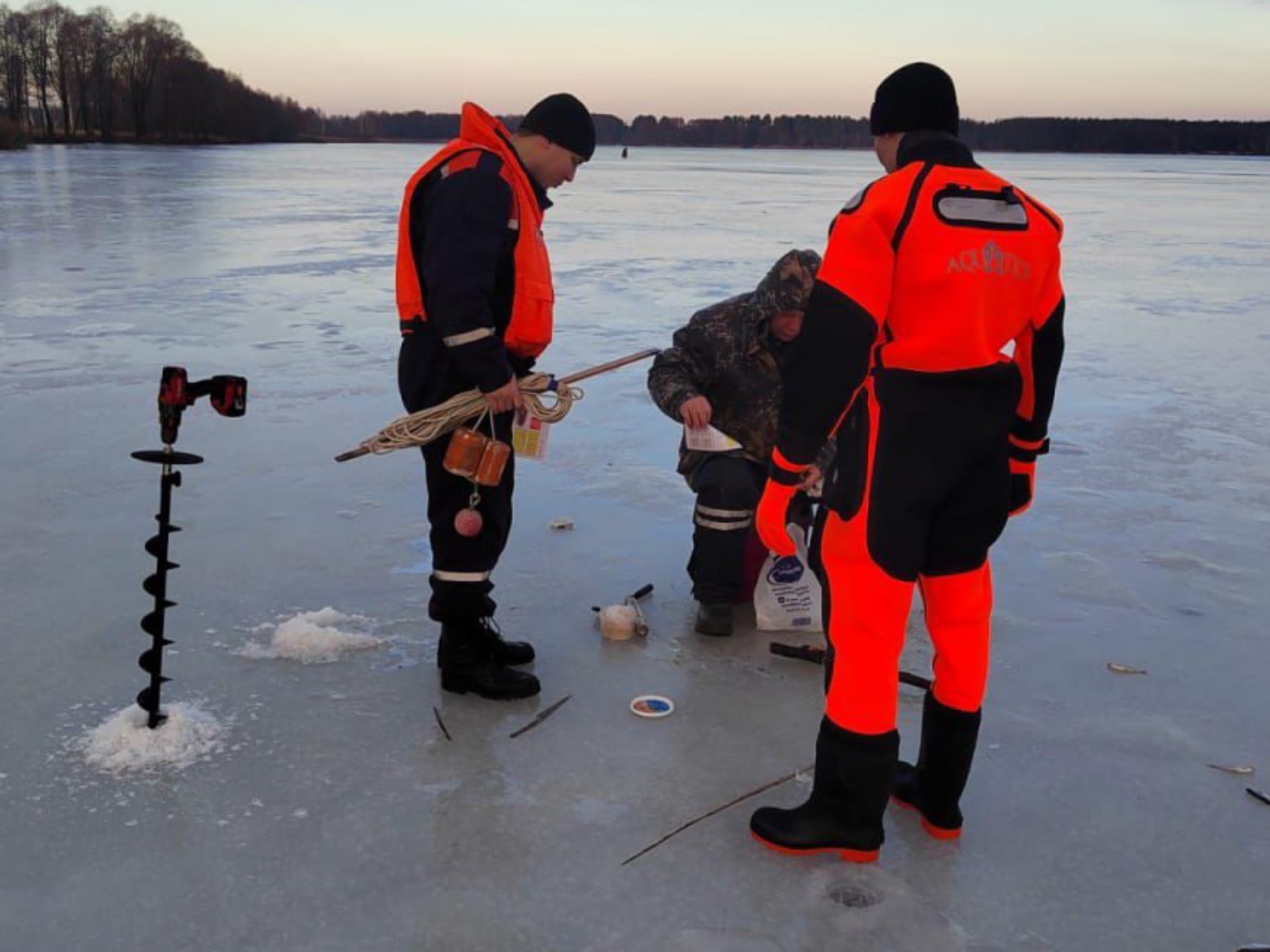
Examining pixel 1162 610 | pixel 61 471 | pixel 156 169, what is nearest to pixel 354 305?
pixel 61 471

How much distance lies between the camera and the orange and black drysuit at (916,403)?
95.1 inches

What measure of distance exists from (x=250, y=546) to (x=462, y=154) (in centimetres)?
203

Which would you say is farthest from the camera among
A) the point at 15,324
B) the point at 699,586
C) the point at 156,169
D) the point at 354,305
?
the point at 156,169

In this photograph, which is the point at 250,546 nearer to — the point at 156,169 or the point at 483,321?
the point at 483,321

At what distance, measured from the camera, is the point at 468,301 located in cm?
302

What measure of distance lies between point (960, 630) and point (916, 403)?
55 centimetres

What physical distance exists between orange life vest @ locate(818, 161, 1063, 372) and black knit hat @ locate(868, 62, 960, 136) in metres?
0.15

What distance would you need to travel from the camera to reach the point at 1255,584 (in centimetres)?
436

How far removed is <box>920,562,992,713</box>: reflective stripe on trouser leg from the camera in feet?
8.61

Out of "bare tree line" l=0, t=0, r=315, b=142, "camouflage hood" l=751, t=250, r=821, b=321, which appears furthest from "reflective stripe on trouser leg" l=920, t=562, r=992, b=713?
"bare tree line" l=0, t=0, r=315, b=142

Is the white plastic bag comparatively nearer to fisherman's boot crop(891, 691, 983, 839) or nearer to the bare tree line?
fisherman's boot crop(891, 691, 983, 839)

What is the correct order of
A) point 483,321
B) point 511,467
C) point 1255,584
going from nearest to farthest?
point 483,321 < point 511,467 < point 1255,584

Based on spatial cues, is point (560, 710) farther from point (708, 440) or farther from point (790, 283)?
point (790, 283)

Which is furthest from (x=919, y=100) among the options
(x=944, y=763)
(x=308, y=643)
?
(x=308, y=643)
